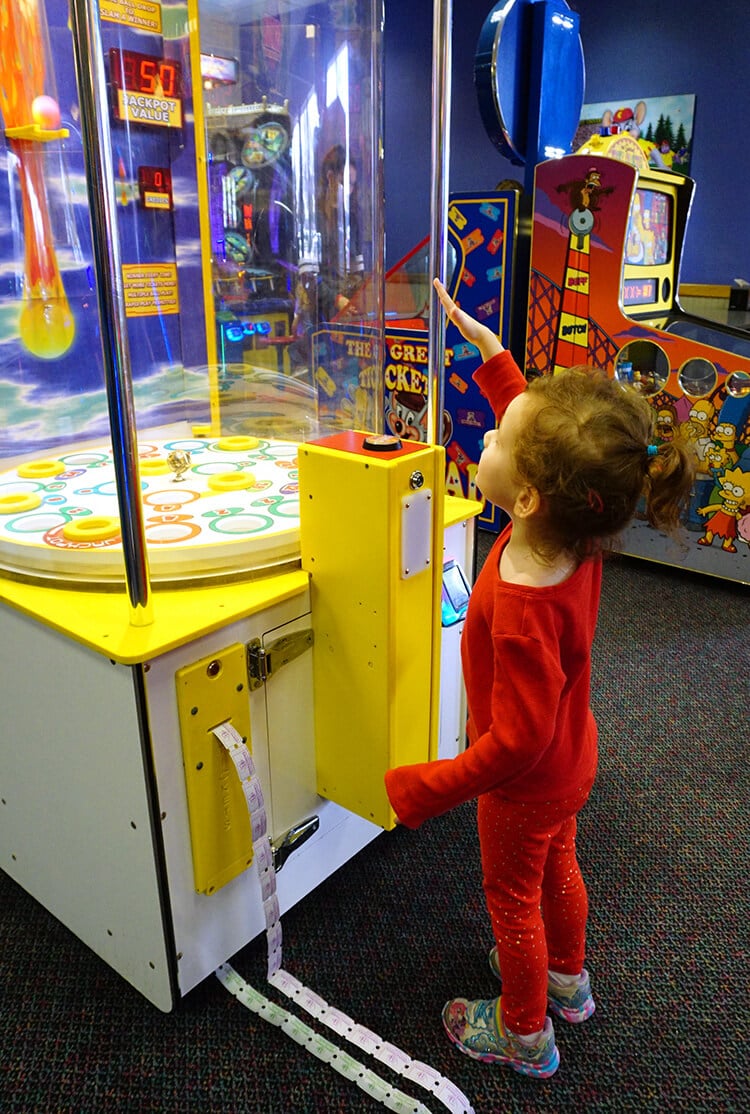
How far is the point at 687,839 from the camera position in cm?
147

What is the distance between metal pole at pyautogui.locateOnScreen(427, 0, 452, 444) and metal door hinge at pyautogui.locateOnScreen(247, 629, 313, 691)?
13.8 inches

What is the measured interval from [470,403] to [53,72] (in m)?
2.00

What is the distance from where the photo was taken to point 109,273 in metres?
0.79

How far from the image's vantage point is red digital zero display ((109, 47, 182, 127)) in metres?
1.21

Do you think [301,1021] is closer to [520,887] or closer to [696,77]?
[520,887]

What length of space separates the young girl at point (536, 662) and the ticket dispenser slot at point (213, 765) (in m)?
0.21

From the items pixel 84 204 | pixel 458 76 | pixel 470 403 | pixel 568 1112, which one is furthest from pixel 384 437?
pixel 458 76

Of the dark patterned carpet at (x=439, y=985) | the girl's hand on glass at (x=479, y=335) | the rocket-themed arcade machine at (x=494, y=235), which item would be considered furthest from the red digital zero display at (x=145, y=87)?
the rocket-themed arcade machine at (x=494, y=235)

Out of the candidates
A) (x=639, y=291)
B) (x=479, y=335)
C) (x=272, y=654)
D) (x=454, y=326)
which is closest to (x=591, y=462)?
(x=479, y=335)

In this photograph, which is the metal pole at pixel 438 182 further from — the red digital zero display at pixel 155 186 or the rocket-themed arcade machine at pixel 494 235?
the rocket-themed arcade machine at pixel 494 235

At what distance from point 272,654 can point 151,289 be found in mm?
716

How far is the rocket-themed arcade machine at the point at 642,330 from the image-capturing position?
A: 8.14 ft

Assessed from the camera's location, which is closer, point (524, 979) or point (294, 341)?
point (524, 979)

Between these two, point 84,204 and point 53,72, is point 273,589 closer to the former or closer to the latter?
point 84,204
